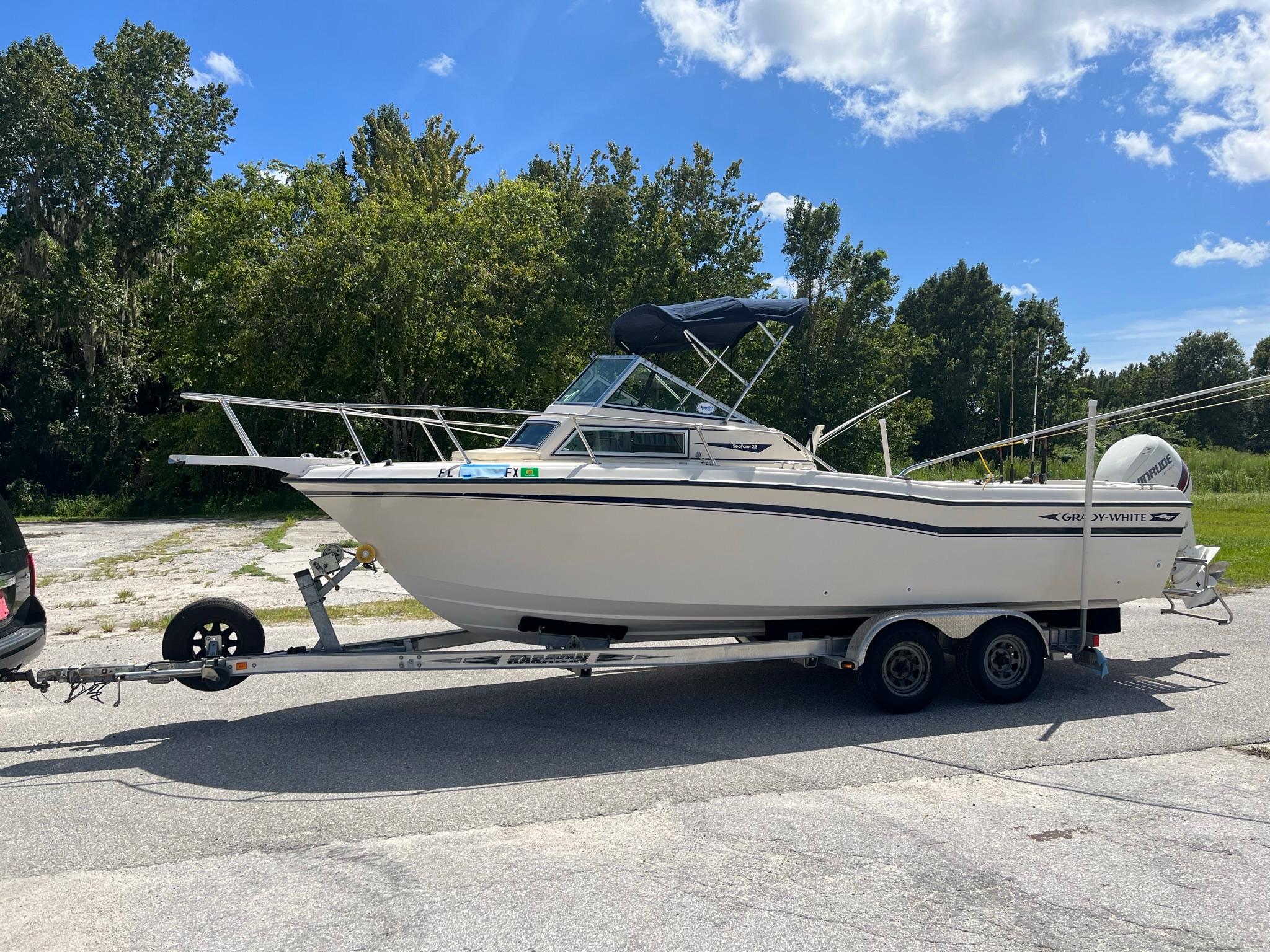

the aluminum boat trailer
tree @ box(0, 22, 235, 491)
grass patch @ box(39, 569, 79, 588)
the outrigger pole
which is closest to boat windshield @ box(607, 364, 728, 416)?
the outrigger pole

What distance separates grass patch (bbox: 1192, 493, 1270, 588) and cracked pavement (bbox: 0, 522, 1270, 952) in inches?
278

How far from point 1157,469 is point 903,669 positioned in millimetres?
3005

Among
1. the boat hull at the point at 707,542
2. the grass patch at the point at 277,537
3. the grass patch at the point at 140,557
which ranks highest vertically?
the boat hull at the point at 707,542

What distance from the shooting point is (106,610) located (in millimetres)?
10203

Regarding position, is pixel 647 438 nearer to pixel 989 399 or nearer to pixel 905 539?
pixel 905 539

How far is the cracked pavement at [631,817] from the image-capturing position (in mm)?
3484

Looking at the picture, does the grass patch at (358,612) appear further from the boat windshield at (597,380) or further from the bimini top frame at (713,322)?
the bimini top frame at (713,322)

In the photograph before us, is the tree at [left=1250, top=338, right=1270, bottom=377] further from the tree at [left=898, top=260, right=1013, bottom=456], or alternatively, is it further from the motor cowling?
the motor cowling

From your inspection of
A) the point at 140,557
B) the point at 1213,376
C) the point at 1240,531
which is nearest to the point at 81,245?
the point at 140,557

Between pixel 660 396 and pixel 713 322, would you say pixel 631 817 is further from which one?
pixel 713 322

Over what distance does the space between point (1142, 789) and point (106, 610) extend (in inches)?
402

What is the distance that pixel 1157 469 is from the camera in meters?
7.41

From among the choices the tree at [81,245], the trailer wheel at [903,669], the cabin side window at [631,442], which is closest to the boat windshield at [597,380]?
the cabin side window at [631,442]

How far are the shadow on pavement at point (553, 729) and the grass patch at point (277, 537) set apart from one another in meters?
10.8
